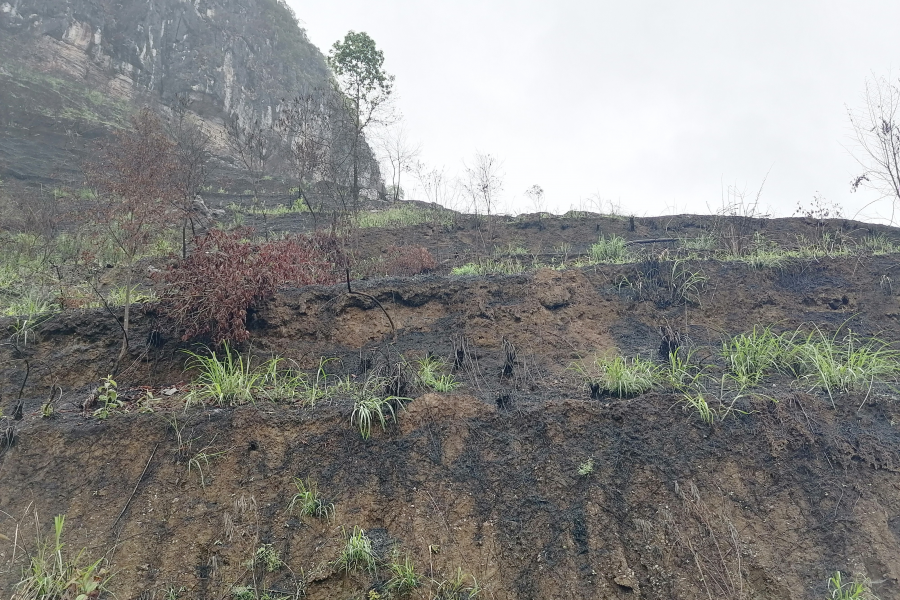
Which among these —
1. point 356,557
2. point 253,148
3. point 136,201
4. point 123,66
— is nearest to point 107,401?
point 356,557

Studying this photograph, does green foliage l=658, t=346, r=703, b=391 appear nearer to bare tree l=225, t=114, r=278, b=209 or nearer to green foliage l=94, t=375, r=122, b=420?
green foliage l=94, t=375, r=122, b=420

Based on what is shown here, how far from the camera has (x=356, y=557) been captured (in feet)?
12.7

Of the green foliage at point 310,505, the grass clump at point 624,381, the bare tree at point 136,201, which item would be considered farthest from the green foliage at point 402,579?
the bare tree at point 136,201

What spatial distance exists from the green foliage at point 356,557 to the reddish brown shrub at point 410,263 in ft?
21.6

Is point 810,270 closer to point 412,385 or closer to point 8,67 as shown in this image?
point 412,385

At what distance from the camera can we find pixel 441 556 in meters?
3.92

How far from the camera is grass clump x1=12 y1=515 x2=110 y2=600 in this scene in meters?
3.54

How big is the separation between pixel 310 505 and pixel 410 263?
671cm

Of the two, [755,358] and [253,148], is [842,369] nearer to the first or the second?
[755,358]

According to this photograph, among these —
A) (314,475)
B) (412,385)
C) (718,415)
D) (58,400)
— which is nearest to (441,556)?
(314,475)

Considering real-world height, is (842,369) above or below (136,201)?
below

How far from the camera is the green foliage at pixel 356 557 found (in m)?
3.82

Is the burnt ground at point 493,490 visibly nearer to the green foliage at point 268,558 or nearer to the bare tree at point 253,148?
the green foliage at point 268,558

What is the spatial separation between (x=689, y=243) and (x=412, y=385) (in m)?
7.37
